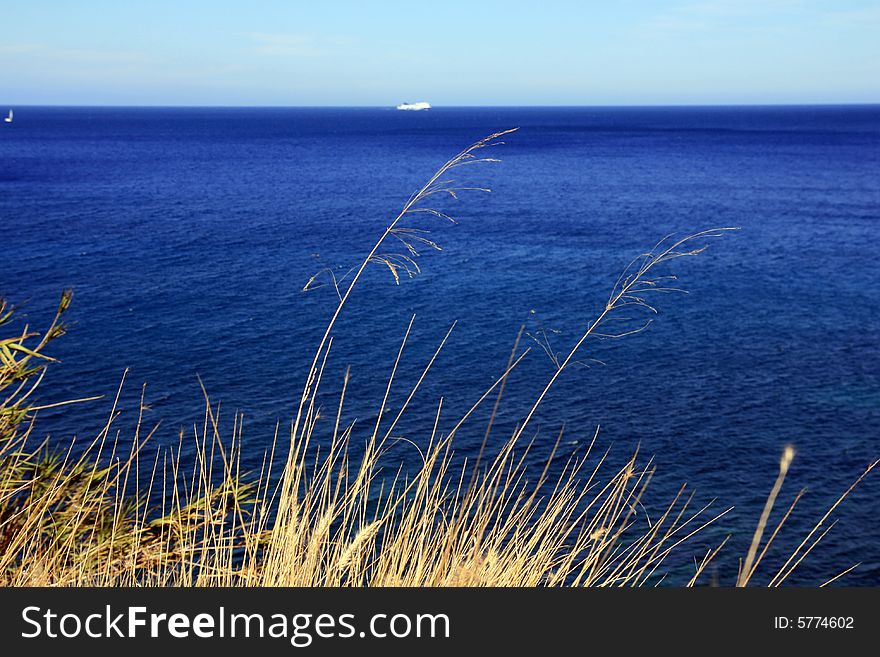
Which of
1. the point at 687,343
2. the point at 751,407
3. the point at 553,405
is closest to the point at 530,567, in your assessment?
the point at 553,405

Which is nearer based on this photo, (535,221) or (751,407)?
(751,407)

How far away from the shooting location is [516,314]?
45.2 metres

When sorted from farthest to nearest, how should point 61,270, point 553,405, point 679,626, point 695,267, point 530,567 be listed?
point 695,267 → point 61,270 → point 553,405 → point 530,567 → point 679,626

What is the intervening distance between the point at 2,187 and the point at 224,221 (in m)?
31.4

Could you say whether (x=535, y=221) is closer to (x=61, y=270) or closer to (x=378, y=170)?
(x=61, y=270)

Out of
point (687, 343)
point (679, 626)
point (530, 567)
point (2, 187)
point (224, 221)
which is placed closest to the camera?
point (679, 626)

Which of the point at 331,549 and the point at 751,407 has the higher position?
the point at 331,549

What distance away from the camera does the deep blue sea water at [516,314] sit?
100.0 ft

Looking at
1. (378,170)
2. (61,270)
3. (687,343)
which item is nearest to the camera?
(687,343)

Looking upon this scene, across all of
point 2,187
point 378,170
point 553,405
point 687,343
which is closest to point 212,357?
point 553,405

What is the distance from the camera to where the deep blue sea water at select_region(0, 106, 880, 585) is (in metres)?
30.5

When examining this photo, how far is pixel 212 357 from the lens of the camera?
3794 centimetres

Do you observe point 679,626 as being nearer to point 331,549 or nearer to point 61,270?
point 331,549

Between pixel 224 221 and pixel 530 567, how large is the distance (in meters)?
70.3
